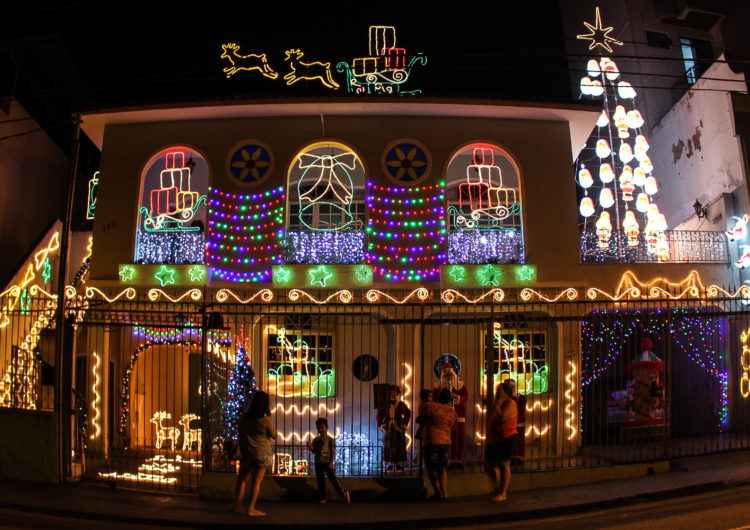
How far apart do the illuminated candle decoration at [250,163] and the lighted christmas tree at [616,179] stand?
7.11 m

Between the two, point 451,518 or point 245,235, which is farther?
point 245,235

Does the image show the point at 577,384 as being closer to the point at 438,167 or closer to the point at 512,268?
the point at 512,268

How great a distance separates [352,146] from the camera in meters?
13.5

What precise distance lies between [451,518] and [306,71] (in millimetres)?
9698

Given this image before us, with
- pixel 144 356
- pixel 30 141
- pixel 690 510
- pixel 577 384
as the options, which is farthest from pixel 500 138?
pixel 30 141

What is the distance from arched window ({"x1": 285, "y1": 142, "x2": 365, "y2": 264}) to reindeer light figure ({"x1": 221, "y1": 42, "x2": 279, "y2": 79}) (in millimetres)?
1912

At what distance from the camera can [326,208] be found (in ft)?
47.9

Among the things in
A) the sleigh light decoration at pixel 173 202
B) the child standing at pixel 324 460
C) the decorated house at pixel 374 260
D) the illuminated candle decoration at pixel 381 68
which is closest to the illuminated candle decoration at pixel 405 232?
the decorated house at pixel 374 260

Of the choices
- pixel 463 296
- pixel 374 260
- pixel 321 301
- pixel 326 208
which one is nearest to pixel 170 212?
pixel 326 208

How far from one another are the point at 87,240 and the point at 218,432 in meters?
6.74

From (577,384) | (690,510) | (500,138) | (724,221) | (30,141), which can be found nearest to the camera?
(690,510)

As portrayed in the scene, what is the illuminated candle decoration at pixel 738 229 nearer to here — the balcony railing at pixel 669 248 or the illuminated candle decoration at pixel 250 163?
the balcony railing at pixel 669 248

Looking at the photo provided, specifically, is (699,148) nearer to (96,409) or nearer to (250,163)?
(250,163)

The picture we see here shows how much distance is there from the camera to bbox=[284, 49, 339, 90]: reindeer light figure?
13.5 m
